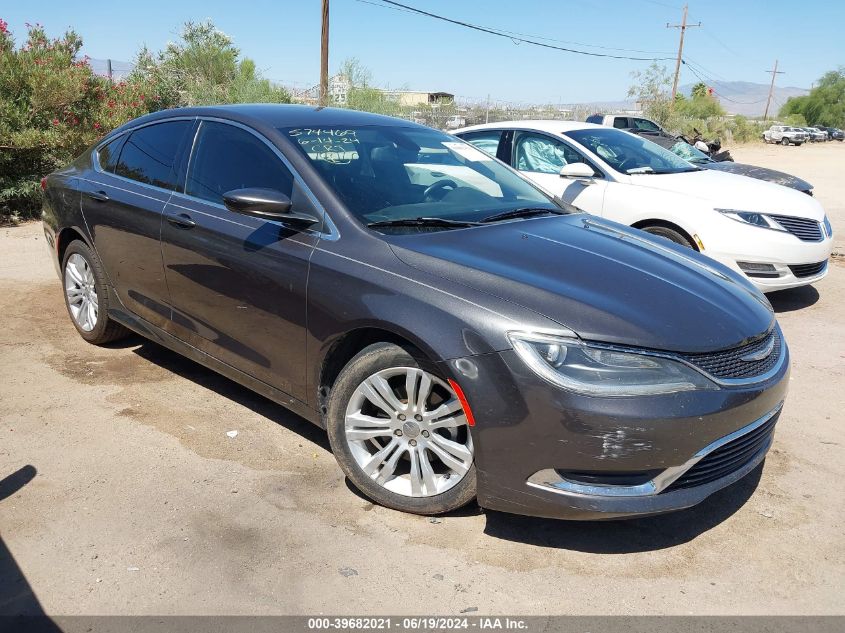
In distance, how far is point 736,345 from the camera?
2.97 m

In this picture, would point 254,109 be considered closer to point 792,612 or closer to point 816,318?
point 792,612

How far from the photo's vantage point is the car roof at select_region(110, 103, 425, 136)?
3954mm

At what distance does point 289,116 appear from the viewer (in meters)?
4.05

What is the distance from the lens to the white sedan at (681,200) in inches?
251

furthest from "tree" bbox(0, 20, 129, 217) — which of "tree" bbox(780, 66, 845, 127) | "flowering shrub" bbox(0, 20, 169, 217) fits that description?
"tree" bbox(780, 66, 845, 127)

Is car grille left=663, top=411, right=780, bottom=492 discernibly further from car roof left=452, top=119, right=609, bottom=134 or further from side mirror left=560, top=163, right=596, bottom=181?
car roof left=452, top=119, right=609, bottom=134

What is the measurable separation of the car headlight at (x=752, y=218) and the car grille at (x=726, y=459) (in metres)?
3.67

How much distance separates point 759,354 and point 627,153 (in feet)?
15.7

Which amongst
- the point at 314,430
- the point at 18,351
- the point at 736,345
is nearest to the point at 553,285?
the point at 736,345

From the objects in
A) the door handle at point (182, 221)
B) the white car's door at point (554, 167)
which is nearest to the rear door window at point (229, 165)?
the door handle at point (182, 221)

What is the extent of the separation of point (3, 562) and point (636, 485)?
2460 millimetres

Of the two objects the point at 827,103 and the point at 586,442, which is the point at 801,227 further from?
the point at 827,103

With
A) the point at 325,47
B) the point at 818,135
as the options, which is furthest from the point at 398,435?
the point at 818,135

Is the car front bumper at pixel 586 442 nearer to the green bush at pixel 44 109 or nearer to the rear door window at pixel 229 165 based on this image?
the rear door window at pixel 229 165
